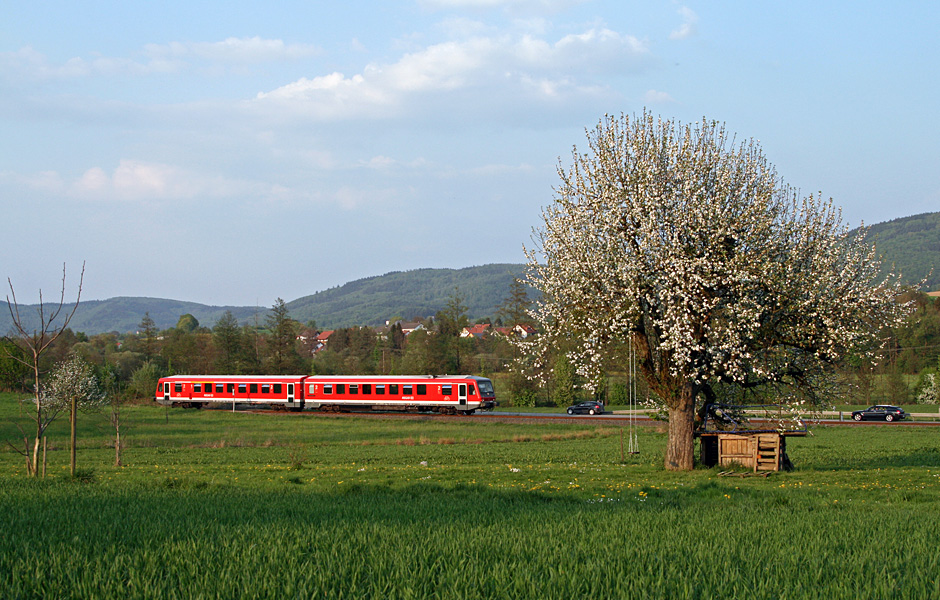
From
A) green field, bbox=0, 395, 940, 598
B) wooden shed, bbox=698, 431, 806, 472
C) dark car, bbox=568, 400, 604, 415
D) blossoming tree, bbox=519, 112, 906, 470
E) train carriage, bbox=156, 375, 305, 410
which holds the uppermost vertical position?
blossoming tree, bbox=519, 112, 906, 470

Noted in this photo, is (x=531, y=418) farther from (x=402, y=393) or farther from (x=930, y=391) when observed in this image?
(x=930, y=391)

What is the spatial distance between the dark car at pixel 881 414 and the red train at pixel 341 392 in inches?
1056

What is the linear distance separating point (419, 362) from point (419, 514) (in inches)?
2934

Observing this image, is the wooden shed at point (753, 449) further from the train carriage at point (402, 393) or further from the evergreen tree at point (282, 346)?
the evergreen tree at point (282, 346)

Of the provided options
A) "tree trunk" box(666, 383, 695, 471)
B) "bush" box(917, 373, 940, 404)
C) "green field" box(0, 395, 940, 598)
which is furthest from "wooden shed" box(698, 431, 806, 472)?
"bush" box(917, 373, 940, 404)

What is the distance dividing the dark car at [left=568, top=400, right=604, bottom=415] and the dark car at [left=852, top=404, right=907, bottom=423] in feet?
61.6

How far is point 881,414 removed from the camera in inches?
1994

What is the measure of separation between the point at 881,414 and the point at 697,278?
139 ft

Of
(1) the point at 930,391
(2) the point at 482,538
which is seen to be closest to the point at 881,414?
(1) the point at 930,391

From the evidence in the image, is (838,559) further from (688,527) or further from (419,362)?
(419,362)

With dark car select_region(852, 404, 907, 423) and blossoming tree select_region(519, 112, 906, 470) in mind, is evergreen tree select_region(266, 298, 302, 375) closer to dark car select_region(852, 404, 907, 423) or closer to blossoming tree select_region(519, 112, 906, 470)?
dark car select_region(852, 404, 907, 423)

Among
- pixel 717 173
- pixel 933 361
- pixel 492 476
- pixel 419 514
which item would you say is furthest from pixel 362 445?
pixel 933 361

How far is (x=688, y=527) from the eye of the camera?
7902 mm

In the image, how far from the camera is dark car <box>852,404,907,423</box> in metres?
50.2
